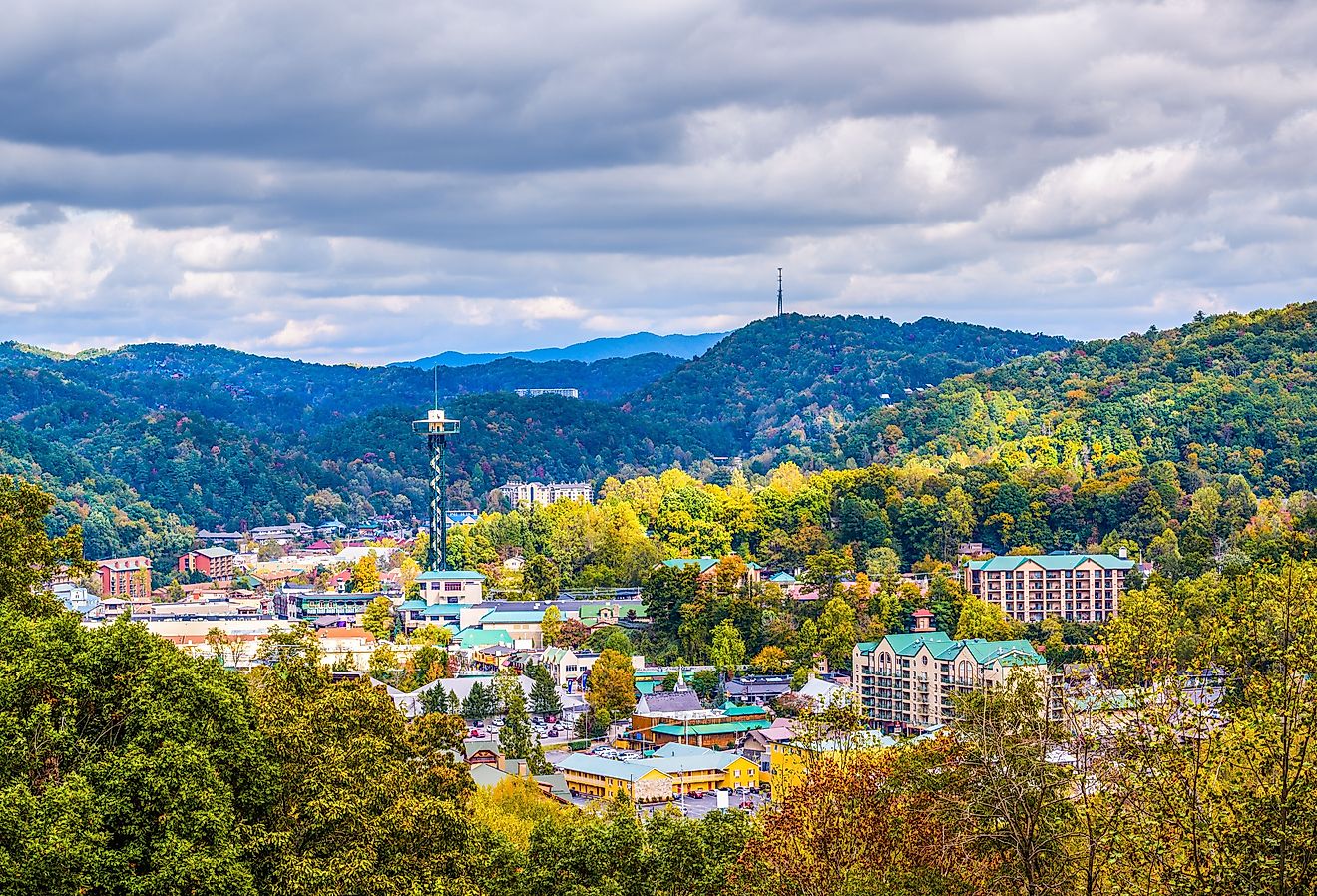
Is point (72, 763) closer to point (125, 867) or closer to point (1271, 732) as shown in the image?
point (125, 867)

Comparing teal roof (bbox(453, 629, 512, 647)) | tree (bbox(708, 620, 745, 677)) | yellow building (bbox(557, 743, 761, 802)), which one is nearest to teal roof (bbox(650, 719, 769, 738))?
yellow building (bbox(557, 743, 761, 802))

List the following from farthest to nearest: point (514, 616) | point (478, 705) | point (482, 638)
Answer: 1. point (514, 616)
2. point (482, 638)
3. point (478, 705)

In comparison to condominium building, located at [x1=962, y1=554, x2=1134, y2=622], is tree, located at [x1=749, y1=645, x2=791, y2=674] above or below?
below

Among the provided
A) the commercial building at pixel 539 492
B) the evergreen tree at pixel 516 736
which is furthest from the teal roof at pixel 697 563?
the commercial building at pixel 539 492

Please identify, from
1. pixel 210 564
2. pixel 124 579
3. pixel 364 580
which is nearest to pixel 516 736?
pixel 364 580

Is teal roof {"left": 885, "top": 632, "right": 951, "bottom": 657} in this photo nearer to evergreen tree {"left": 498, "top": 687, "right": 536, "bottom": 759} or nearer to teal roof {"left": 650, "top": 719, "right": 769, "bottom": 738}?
teal roof {"left": 650, "top": 719, "right": 769, "bottom": 738}

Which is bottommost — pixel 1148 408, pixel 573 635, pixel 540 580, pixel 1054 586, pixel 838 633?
pixel 573 635

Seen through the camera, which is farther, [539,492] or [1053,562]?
[539,492]

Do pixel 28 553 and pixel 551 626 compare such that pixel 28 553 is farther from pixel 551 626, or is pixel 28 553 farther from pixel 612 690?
pixel 551 626
